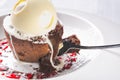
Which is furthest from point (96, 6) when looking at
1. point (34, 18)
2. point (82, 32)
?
point (34, 18)

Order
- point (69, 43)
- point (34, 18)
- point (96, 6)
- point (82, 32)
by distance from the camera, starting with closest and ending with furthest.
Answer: point (34, 18)
point (69, 43)
point (82, 32)
point (96, 6)

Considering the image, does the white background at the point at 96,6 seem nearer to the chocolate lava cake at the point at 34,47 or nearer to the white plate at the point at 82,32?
the white plate at the point at 82,32

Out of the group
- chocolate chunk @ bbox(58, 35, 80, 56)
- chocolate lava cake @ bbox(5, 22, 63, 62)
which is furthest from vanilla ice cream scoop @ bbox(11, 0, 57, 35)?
chocolate chunk @ bbox(58, 35, 80, 56)

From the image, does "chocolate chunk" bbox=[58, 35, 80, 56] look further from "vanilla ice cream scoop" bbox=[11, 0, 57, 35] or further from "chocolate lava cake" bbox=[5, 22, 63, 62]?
"vanilla ice cream scoop" bbox=[11, 0, 57, 35]

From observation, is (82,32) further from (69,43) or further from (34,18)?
(34,18)

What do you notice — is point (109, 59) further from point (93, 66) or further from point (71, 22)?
point (71, 22)
